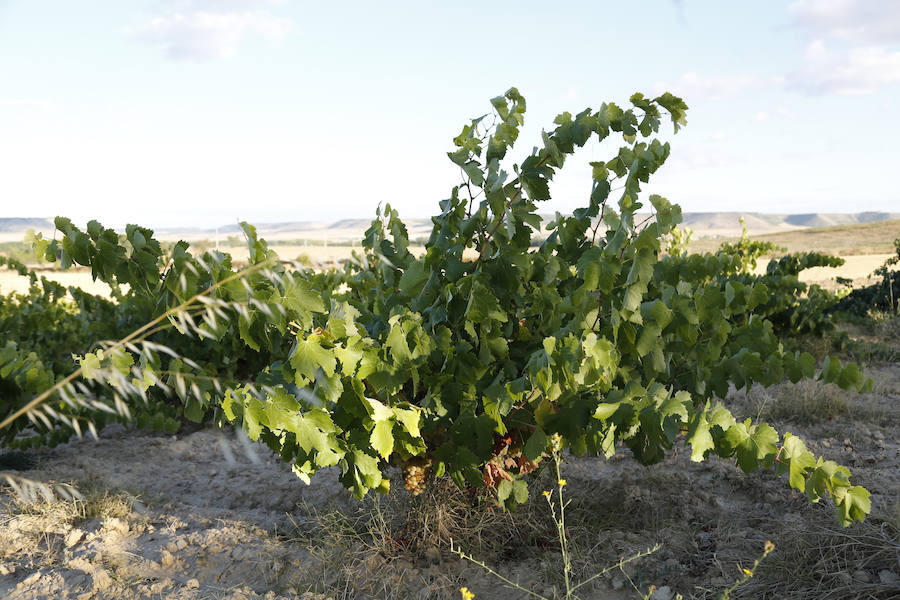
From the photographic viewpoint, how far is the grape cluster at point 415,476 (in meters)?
2.67

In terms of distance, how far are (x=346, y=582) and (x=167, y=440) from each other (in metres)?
2.85

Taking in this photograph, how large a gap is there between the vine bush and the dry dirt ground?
336mm

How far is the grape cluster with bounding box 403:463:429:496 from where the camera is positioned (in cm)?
267

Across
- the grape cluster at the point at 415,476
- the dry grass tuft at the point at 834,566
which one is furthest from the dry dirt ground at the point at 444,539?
the grape cluster at the point at 415,476

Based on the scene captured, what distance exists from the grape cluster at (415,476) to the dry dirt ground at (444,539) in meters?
0.15

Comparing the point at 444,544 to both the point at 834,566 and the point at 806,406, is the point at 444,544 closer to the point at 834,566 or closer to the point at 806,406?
the point at 834,566

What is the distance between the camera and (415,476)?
8.80 ft

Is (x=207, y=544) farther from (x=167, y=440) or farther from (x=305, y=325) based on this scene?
(x=167, y=440)

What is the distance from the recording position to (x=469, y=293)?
231 cm

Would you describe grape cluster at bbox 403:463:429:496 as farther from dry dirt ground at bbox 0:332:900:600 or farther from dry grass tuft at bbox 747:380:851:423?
dry grass tuft at bbox 747:380:851:423

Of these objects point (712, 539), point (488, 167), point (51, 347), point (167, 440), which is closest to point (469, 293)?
point (488, 167)

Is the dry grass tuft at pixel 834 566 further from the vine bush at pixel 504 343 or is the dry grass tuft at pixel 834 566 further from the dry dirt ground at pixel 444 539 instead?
the vine bush at pixel 504 343

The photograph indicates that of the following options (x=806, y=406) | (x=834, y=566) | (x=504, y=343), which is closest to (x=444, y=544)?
(x=504, y=343)

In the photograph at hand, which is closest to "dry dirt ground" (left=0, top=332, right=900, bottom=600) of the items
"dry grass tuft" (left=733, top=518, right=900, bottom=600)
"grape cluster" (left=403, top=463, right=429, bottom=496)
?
"dry grass tuft" (left=733, top=518, right=900, bottom=600)
